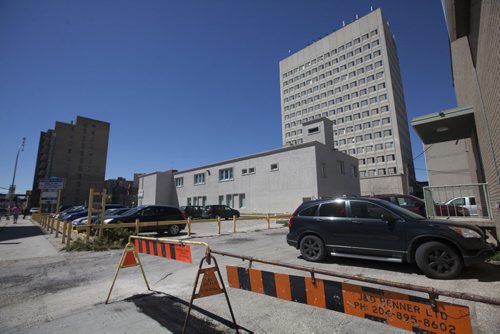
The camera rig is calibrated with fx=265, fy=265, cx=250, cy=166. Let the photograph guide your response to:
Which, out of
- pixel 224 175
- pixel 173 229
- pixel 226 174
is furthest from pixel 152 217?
pixel 224 175

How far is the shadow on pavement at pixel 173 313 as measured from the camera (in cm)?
364

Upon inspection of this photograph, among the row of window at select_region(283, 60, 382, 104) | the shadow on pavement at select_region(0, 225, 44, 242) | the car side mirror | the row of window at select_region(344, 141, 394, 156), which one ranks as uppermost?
the row of window at select_region(283, 60, 382, 104)

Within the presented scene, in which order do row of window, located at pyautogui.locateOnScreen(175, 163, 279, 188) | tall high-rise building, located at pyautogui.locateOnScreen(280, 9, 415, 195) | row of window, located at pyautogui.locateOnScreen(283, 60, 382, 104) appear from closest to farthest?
row of window, located at pyautogui.locateOnScreen(175, 163, 279, 188) → tall high-rise building, located at pyautogui.locateOnScreen(280, 9, 415, 195) → row of window, located at pyautogui.locateOnScreen(283, 60, 382, 104)

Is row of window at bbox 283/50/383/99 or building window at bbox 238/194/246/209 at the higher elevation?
row of window at bbox 283/50/383/99

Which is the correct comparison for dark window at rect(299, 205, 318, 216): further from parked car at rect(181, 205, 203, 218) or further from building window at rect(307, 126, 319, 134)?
building window at rect(307, 126, 319, 134)

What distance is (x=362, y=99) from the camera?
68.0 meters

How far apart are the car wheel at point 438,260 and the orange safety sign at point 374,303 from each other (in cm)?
416

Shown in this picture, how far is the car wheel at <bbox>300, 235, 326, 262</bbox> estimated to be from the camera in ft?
23.6

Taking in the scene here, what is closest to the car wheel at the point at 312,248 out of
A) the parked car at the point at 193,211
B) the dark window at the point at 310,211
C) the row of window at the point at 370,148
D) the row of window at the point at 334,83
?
the dark window at the point at 310,211

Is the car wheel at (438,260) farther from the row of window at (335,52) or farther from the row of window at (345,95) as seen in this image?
the row of window at (335,52)

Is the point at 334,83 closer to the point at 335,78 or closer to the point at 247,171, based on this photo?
the point at 335,78

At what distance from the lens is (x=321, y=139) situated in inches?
1283

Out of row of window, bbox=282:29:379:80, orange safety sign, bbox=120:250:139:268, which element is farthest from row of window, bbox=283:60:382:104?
orange safety sign, bbox=120:250:139:268

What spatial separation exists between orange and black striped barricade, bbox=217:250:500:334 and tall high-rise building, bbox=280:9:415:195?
59.2 m
